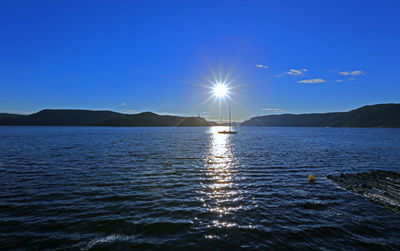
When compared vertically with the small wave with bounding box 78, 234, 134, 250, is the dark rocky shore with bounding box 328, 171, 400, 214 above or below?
below

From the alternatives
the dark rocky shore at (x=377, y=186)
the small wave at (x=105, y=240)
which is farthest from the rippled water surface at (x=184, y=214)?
the dark rocky shore at (x=377, y=186)

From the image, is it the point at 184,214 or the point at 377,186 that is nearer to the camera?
the point at 184,214

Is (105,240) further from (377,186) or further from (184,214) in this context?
(377,186)

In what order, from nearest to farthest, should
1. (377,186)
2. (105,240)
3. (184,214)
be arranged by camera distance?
(105,240)
(184,214)
(377,186)

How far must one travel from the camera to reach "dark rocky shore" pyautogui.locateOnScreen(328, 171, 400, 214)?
15.2 m

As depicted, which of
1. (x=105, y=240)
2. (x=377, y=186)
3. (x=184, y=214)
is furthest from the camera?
(x=377, y=186)

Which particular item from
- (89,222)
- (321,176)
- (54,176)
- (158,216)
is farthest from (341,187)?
(54,176)

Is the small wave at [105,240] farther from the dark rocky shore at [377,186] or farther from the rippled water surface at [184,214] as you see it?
the dark rocky shore at [377,186]

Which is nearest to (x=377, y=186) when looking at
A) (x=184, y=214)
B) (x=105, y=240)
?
(x=184, y=214)

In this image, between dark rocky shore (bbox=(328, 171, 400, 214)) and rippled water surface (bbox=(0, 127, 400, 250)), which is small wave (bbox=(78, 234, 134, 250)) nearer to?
rippled water surface (bbox=(0, 127, 400, 250))

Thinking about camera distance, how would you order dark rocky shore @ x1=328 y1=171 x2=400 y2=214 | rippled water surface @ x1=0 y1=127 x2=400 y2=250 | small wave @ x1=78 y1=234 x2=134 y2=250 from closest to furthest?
1. small wave @ x1=78 y1=234 x2=134 y2=250
2. rippled water surface @ x1=0 y1=127 x2=400 y2=250
3. dark rocky shore @ x1=328 y1=171 x2=400 y2=214

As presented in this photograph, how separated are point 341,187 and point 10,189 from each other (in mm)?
30496

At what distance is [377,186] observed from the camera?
18766 millimetres

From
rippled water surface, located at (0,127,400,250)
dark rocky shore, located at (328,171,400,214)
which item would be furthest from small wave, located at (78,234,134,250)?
dark rocky shore, located at (328,171,400,214)
